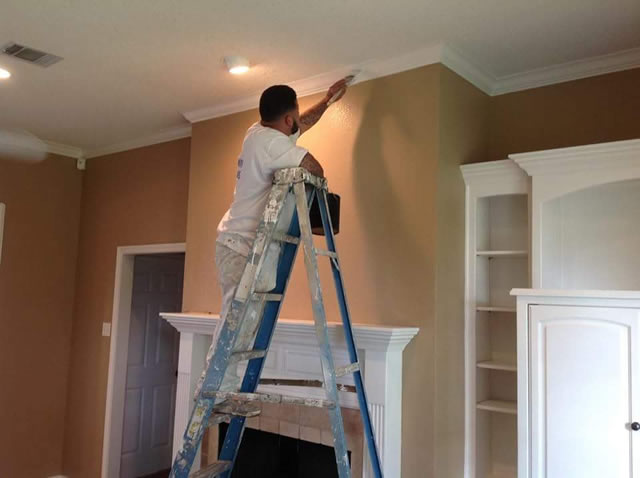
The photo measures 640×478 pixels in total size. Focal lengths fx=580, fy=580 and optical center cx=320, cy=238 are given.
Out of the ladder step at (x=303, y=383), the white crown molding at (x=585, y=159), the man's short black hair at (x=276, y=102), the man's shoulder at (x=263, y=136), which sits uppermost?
the man's short black hair at (x=276, y=102)

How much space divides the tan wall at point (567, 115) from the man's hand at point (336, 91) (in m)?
0.95

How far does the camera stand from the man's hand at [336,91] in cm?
303

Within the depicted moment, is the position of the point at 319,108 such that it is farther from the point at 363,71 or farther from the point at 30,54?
the point at 30,54

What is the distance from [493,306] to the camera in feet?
10.5

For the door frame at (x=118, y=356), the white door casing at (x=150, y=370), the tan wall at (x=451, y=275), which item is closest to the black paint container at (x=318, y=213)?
the tan wall at (x=451, y=275)

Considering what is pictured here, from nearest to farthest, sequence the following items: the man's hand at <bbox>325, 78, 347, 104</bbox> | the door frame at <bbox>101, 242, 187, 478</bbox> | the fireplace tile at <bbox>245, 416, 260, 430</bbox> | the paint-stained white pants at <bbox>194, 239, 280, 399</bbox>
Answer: the paint-stained white pants at <bbox>194, 239, 280, 399</bbox>, the man's hand at <bbox>325, 78, 347, 104</bbox>, the fireplace tile at <bbox>245, 416, 260, 430</bbox>, the door frame at <bbox>101, 242, 187, 478</bbox>

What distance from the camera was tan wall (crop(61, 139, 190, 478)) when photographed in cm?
460

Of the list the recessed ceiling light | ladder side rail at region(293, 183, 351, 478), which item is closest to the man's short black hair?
ladder side rail at region(293, 183, 351, 478)

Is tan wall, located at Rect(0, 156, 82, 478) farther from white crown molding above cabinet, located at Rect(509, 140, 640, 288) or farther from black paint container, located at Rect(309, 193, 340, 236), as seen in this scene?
white crown molding above cabinet, located at Rect(509, 140, 640, 288)

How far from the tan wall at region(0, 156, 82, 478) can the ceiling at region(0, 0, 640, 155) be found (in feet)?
4.64

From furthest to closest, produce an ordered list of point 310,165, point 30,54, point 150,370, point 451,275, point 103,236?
point 150,370, point 103,236, point 30,54, point 451,275, point 310,165

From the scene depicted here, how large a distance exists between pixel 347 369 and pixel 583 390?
3.31 ft

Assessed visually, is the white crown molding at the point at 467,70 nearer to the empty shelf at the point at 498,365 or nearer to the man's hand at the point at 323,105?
the man's hand at the point at 323,105

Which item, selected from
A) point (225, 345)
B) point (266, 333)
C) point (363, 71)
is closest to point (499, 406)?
point (266, 333)
